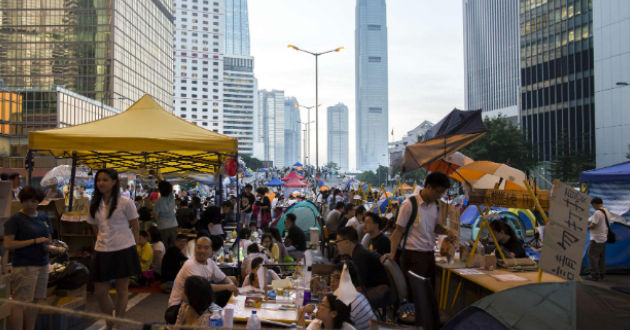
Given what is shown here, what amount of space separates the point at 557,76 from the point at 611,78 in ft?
39.2

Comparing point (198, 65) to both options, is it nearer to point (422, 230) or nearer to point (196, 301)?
point (422, 230)

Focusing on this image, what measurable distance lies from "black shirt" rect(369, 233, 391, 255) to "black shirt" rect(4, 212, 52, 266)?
4852 millimetres

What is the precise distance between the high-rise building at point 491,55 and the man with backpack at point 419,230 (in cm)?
12219

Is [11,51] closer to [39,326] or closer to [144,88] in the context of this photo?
[144,88]

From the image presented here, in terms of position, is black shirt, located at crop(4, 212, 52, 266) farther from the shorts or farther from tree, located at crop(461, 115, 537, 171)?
tree, located at crop(461, 115, 537, 171)

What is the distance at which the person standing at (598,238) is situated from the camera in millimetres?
11133

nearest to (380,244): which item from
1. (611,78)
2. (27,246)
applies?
(27,246)

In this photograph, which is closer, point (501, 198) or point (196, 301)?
point (196, 301)

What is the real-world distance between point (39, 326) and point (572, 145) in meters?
67.4

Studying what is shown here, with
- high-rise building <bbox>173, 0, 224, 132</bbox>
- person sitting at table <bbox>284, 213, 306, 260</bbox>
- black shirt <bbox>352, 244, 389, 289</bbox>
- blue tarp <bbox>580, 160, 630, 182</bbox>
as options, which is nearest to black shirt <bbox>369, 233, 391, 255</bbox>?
black shirt <bbox>352, 244, 389, 289</bbox>

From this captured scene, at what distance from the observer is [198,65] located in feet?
582

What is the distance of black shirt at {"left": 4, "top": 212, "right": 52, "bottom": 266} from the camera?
5.58m

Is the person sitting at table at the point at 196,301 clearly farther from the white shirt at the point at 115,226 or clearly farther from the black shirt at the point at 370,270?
the black shirt at the point at 370,270

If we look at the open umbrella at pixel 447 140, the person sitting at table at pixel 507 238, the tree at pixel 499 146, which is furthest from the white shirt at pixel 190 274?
the tree at pixel 499 146
